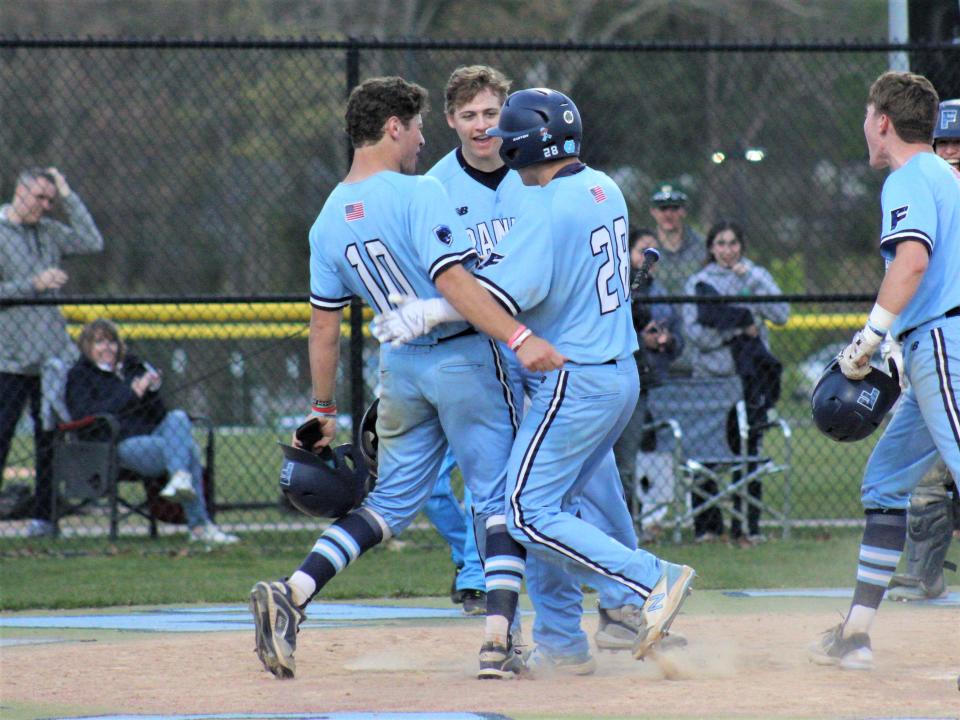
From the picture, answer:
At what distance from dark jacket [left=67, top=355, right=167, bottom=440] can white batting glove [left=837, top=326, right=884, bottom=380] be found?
5.62m

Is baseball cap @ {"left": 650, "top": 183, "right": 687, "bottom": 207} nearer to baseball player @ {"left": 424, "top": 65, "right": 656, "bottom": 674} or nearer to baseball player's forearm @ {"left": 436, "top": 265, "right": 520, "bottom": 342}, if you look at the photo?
baseball player @ {"left": 424, "top": 65, "right": 656, "bottom": 674}

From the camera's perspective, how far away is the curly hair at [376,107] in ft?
18.0

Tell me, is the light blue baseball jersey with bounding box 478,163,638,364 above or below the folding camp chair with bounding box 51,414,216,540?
above

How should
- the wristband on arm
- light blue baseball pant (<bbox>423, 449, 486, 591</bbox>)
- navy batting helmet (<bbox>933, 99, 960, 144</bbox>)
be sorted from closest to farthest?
the wristband on arm, navy batting helmet (<bbox>933, 99, 960, 144</bbox>), light blue baseball pant (<bbox>423, 449, 486, 591</bbox>)

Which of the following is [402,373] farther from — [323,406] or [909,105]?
[909,105]

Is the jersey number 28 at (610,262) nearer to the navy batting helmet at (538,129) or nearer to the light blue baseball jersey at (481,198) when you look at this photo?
the navy batting helmet at (538,129)

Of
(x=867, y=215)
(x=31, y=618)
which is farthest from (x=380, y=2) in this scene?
(x=31, y=618)

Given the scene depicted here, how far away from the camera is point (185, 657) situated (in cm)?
580

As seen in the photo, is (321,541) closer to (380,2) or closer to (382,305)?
(382,305)

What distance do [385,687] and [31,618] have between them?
2.61m

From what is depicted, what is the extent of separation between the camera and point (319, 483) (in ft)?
18.6

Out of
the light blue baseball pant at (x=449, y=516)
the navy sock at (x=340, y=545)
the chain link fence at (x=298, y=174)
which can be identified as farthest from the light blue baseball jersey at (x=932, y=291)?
the chain link fence at (x=298, y=174)

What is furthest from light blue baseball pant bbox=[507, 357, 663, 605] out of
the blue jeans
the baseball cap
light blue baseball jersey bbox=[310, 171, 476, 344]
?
the blue jeans

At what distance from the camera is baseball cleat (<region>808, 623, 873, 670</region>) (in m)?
5.40
